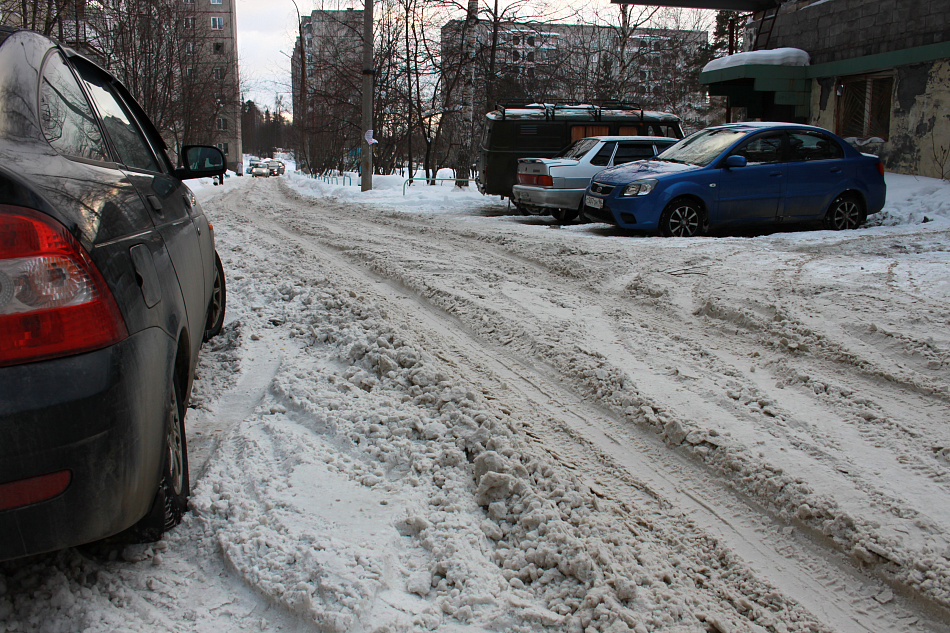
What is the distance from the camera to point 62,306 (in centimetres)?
157

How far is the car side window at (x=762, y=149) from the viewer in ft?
32.7

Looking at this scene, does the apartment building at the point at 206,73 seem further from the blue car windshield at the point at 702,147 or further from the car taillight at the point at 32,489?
the car taillight at the point at 32,489

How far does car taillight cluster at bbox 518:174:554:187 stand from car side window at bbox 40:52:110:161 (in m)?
10.1

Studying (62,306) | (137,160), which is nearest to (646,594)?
(62,306)

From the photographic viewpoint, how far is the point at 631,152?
1282 cm

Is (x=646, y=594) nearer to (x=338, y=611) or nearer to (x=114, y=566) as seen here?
(x=338, y=611)

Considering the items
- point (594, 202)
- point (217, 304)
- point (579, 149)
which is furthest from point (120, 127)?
point (579, 149)

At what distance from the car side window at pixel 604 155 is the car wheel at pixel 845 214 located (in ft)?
13.1

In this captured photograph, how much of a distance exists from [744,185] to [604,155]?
3413mm

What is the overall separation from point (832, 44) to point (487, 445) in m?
17.6

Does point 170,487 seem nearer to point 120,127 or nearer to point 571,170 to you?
point 120,127

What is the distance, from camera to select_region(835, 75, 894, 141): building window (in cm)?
1548

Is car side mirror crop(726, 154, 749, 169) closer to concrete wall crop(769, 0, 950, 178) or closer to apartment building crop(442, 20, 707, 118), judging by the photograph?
concrete wall crop(769, 0, 950, 178)

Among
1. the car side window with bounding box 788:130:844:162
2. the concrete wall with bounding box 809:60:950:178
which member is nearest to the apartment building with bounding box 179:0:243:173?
the car side window with bounding box 788:130:844:162
